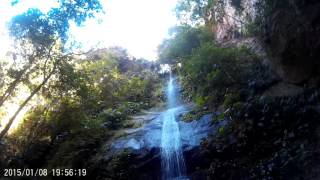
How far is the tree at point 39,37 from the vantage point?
1316 centimetres

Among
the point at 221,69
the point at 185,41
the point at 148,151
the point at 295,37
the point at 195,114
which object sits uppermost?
the point at 185,41

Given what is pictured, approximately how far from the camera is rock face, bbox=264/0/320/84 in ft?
39.0

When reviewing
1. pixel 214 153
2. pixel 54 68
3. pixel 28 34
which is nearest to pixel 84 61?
pixel 54 68

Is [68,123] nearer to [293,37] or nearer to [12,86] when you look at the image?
[12,86]

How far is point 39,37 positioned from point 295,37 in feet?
27.7

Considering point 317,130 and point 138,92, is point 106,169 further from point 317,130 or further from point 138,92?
point 138,92

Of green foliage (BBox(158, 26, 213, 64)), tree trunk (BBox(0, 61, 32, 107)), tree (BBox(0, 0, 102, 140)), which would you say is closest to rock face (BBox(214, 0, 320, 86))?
tree (BBox(0, 0, 102, 140))

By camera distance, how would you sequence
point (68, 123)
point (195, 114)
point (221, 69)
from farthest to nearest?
point (68, 123) < point (195, 114) < point (221, 69)

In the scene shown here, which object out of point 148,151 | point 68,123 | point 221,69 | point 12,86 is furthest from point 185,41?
point 12,86

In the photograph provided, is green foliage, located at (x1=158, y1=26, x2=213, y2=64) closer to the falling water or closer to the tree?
the falling water

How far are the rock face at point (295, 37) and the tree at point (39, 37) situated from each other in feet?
20.1

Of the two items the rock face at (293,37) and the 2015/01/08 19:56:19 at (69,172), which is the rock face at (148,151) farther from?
the rock face at (293,37)

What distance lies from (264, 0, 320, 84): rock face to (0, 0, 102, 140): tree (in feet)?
20.1

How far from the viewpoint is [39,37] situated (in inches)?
527
